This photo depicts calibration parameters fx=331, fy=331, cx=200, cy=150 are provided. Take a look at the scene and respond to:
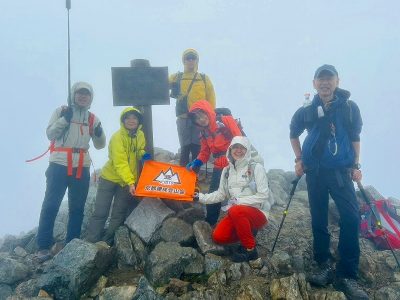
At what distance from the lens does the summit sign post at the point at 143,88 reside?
10312 mm

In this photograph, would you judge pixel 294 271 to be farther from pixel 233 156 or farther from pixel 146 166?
pixel 146 166

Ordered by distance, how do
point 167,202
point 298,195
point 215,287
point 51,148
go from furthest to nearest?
point 298,195 < point 167,202 < point 51,148 < point 215,287

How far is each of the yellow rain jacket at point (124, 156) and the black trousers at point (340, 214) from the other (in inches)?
181

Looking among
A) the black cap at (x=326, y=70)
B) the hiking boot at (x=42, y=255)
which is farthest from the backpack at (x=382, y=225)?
the hiking boot at (x=42, y=255)

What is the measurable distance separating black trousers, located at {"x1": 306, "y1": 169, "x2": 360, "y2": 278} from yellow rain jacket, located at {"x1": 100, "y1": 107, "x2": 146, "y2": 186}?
4.60 m

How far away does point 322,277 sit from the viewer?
7094 mm

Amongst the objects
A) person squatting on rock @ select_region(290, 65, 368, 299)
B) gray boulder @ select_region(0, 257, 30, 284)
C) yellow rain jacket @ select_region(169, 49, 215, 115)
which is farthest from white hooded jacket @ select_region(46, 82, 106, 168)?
person squatting on rock @ select_region(290, 65, 368, 299)

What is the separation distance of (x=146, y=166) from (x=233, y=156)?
2.66 m

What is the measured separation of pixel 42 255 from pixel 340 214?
294 inches

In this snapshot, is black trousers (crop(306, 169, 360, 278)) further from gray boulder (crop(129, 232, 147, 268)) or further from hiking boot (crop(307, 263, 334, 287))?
gray boulder (crop(129, 232, 147, 268))

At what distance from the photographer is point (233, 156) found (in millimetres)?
8141

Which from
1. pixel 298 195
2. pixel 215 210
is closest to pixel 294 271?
pixel 215 210

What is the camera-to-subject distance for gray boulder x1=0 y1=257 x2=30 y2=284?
7730 millimetres

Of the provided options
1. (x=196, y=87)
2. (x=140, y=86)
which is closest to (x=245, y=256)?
(x=140, y=86)
